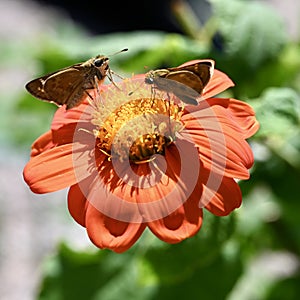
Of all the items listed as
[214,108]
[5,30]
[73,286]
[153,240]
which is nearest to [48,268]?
[73,286]

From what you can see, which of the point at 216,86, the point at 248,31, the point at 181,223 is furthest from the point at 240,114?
the point at 248,31

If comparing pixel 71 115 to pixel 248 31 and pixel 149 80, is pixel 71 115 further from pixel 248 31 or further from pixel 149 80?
pixel 248 31

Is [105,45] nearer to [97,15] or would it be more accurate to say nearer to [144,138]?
[144,138]

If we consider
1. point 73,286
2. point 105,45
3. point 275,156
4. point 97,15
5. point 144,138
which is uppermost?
point 144,138

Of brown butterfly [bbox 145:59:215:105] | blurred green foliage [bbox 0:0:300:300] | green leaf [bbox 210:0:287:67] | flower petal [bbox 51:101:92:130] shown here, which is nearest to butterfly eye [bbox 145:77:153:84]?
brown butterfly [bbox 145:59:215:105]

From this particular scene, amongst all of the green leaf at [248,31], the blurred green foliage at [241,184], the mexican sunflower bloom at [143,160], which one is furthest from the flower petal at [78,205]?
the green leaf at [248,31]

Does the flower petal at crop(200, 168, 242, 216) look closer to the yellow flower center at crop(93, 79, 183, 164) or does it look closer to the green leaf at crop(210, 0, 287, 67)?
the yellow flower center at crop(93, 79, 183, 164)

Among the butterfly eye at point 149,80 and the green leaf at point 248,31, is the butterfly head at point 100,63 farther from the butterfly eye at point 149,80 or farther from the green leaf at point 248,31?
the green leaf at point 248,31
